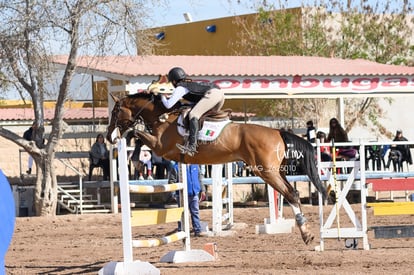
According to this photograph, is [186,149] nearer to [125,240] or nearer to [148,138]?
[148,138]

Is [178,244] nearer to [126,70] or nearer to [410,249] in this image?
[410,249]

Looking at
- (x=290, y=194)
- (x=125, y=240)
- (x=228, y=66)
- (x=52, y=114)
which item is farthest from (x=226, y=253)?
(x=52, y=114)

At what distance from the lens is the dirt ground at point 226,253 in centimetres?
1229

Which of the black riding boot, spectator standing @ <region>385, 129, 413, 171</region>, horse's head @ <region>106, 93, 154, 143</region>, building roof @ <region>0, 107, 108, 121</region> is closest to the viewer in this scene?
the black riding boot

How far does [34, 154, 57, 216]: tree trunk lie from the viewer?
2222 cm

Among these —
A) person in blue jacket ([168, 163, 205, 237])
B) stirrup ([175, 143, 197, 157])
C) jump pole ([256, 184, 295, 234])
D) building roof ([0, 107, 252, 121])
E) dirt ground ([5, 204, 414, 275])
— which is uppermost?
building roof ([0, 107, 252, 121])

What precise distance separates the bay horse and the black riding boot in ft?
0.32

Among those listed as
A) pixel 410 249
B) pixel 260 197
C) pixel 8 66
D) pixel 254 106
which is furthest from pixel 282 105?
pixel 410 249

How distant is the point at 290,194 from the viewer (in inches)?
550

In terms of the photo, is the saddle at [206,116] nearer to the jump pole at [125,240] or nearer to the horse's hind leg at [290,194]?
the horse's hind leg at [290,194]

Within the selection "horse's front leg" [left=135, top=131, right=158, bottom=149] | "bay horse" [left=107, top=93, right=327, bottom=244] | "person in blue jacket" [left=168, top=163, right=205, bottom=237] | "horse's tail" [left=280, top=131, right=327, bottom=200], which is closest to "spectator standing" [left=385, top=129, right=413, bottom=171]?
"person in blue jacket" [left=168, top=163, right=205, bottom=237]

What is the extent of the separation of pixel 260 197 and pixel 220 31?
1511 cm

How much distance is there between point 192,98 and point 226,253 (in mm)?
2246

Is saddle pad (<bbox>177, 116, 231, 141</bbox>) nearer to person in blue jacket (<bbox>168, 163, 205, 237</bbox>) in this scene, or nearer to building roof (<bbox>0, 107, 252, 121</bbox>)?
person in blue jacket (<bbox>168, 163, 205, 237</bbox>)
